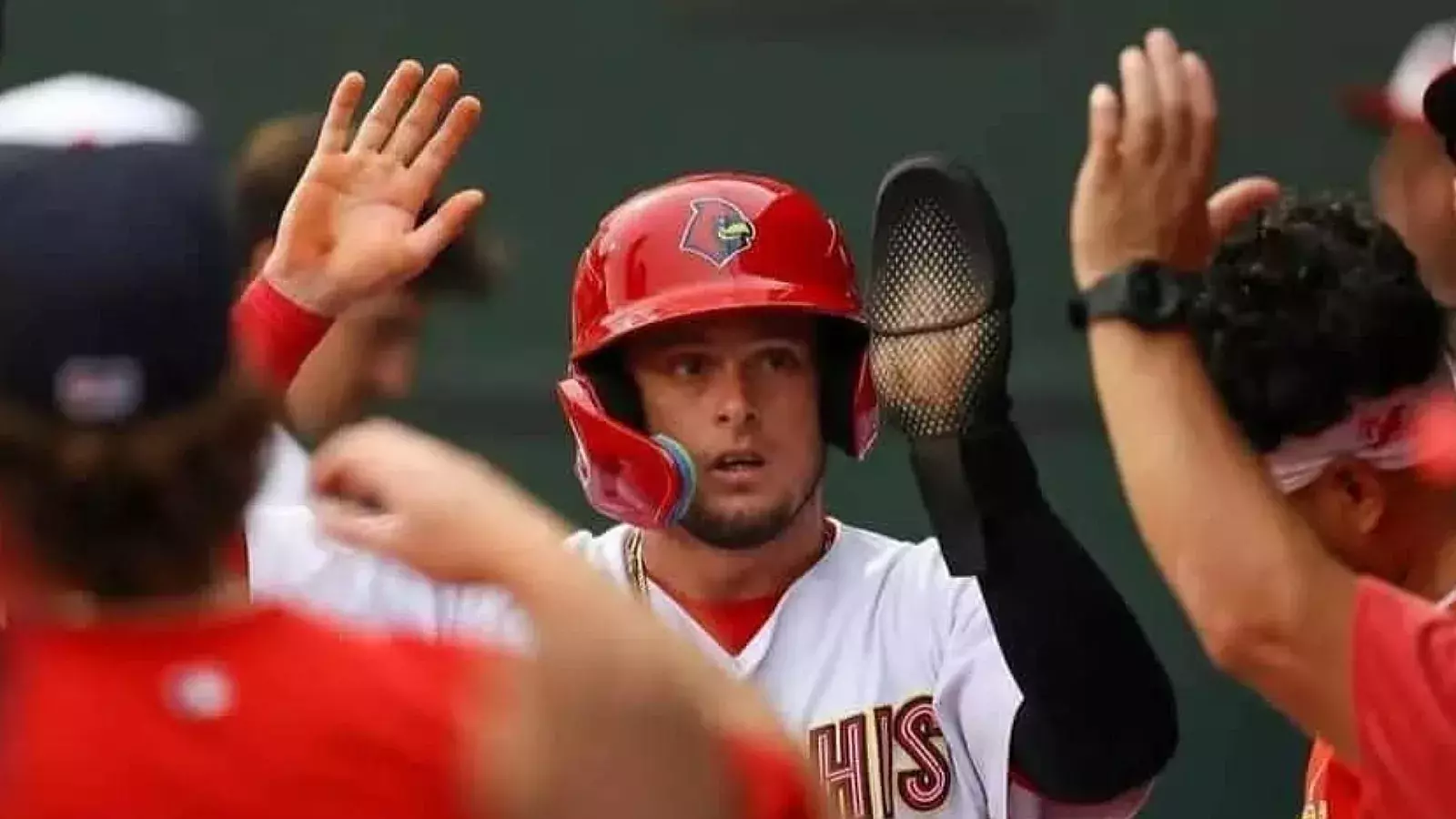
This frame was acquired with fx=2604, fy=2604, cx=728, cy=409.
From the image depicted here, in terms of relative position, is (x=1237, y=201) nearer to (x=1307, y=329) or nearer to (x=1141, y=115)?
(x=1307, y=329)

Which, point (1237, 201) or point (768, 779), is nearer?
point (768, 779)

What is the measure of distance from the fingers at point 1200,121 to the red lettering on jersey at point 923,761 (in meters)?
0.82

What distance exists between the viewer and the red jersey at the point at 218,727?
1172mm

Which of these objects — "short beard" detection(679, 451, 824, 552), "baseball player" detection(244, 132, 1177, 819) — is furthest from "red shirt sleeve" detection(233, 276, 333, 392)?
"short beard" detection(679, 451, 824, 552)

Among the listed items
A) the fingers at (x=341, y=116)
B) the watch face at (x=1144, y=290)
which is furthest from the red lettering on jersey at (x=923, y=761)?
the watch face at (x=1144, y=290)

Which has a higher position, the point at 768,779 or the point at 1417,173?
the point at 1417,173

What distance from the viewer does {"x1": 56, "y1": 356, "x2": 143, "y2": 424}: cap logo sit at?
1.19 meters

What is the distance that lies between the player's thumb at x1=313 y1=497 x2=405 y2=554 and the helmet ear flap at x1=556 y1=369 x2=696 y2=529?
899mm

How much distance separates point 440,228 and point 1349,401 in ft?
2.19

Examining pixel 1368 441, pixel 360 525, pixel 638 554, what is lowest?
pixel 638 554

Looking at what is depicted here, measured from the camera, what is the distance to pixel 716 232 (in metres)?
2.37

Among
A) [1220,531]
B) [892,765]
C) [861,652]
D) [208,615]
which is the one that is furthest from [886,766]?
[208,615]

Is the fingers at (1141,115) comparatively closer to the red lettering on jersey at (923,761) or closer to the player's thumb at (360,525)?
the player's thumb at (360,525)

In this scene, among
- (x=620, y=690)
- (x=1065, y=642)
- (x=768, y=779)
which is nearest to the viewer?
(x=620, y=690)
